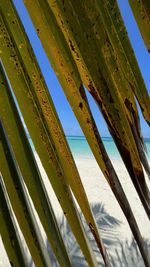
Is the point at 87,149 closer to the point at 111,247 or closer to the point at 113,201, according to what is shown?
the point at 113,201

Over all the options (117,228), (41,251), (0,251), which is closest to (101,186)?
(117,228)

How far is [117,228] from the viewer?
4.50 m

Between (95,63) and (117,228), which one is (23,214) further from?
(117,228)

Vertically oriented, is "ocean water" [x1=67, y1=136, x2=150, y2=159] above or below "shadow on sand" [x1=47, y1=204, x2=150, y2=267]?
below

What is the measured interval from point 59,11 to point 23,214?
0.15 metres

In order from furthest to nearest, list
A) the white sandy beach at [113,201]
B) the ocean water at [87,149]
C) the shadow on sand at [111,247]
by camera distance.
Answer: the ocean water at [87,149], the white sandy beach at [113,201], the shadow on sand at [111,247]

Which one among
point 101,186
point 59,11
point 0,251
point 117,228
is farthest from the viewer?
point 101,186

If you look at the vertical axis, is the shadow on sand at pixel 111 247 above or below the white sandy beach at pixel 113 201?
above

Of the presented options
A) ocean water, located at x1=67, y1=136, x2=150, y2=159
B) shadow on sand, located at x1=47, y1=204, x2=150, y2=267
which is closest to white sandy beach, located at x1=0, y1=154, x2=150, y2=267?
shadow on sand, located at x1=47, y1=204, x2=150, y2=267

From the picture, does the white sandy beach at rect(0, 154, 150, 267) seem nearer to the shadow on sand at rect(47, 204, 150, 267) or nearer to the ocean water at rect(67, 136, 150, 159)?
the shadow on sand at rect(47, 204, 150, 267)

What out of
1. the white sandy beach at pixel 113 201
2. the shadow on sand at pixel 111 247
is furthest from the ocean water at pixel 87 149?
Answer: the shadow on sand at pixel 111 247

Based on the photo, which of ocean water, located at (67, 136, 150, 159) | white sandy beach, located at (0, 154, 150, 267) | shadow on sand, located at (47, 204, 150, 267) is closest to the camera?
shadow on sand, located at (47, 204, 150, 267)

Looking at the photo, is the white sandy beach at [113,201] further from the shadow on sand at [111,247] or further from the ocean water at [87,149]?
the ocean water at [87,149]

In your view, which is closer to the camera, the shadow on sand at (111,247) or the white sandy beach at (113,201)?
the shadow on sand at (111,247)
